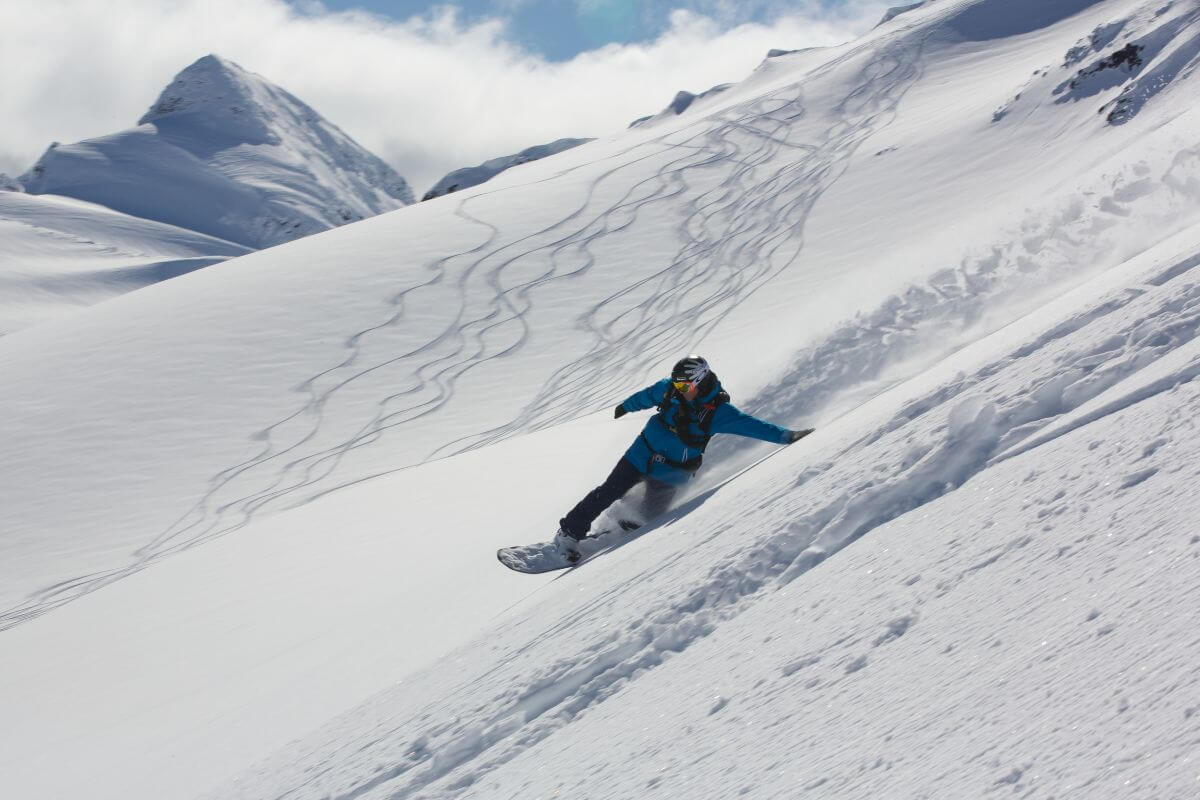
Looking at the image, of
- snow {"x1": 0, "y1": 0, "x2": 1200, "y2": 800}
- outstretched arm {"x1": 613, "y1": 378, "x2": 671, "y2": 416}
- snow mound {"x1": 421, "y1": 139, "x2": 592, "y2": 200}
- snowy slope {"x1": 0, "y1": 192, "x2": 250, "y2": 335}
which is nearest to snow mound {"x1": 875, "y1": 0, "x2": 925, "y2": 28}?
snow {"x1": 0, "y1": 0, "x2": 1200, "y2": 800}

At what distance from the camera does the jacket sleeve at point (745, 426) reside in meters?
5.61

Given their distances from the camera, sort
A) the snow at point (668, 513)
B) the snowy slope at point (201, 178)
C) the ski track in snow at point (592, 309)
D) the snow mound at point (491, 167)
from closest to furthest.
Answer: the snow at point (668, 513)
the ski track in snow at point (592, 309)
the snowy slope at point (201, 178)
the snow mound at point (491, 167)

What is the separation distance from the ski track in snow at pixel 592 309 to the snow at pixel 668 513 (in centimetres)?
8

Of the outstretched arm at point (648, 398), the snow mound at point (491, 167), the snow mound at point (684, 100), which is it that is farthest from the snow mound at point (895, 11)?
the snow mound at point (491, 167)

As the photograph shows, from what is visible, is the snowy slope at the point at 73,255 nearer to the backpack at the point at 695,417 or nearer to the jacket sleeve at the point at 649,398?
the jacket sleeve at the point at 649,398

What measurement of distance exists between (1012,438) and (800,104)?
66.5ft

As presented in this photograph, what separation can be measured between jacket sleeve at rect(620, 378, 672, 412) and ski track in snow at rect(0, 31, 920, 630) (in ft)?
17.2

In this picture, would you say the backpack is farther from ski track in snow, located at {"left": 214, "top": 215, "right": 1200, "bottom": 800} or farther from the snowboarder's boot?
ski track in snow, located at {"left": 214, "top": 215, "right": 1200, "bottom": 800}

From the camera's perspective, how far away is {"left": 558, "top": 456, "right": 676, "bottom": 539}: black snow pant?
234 inches

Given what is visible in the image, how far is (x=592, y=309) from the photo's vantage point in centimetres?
1464

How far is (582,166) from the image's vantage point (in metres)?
21.8


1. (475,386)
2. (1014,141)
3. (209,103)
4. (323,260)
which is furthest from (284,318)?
(209,103)

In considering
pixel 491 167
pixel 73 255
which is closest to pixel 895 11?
pixel 73 255

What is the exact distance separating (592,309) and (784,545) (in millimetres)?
11180
